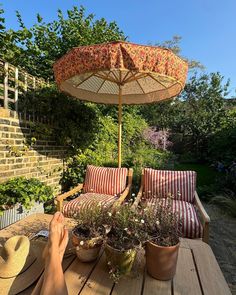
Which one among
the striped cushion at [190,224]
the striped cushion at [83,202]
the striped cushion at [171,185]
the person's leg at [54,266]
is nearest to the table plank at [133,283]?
the person's leg at [54,266]

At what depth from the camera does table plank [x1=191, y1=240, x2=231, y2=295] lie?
118 centimetres

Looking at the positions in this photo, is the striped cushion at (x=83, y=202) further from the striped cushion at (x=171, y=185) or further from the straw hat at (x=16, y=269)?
the straw hat at (x=16, y=269)

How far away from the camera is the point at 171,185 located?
3.23 m

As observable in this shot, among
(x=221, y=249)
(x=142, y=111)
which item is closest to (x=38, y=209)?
(x=221, y=249)

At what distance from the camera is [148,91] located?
14.3 feet

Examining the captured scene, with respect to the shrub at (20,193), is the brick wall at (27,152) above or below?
above

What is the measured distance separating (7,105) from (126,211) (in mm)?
2799

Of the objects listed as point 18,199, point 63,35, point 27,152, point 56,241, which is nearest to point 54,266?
point 56,241

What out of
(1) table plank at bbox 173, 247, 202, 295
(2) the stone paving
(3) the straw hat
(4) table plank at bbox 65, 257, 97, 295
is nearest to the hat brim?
(3) the straw hat

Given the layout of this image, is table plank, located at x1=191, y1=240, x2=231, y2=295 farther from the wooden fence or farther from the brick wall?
the wooden fence

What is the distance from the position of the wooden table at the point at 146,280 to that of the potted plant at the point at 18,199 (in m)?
1.71

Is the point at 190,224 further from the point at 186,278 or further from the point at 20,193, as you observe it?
the point at 20,193

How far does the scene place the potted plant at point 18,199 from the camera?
109 inches

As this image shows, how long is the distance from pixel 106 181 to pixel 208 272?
7.72ft
